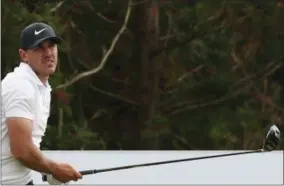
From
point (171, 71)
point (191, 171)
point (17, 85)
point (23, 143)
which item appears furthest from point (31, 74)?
point (171, 71)

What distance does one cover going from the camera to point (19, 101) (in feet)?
7.57

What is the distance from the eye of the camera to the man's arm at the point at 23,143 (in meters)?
2.31

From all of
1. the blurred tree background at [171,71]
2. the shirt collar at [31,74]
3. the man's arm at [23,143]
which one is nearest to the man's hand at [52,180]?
the man's arm at [23,143]

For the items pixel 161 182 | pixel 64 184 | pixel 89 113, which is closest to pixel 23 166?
pixel 64 184

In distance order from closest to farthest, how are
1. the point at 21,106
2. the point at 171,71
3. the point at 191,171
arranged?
1. the point at 21,106
2. the point at 191,171
3. the point at 171,71

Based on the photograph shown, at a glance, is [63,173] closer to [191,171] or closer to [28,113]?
[28,113]

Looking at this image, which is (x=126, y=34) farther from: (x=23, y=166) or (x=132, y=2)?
(x=23, y=166)

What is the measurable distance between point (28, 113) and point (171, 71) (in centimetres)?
566

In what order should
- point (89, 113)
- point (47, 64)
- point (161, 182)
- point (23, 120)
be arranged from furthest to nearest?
point (89, 113), point (161, 182), point (47, 64), point (23, 120)

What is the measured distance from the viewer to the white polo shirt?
91.0 inches

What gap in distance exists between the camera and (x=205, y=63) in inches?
306

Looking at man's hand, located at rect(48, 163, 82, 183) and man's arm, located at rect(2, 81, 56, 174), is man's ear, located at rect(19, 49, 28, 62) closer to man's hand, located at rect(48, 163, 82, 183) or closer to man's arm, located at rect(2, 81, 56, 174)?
man's arm, located at rect(2, 81, 56, 174)

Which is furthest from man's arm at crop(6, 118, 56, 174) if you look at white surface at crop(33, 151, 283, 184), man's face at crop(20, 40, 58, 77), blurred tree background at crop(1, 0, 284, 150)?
blurred tree background at crop(1, 0, 284, 150)

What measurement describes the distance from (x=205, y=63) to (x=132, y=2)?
0.81 m
